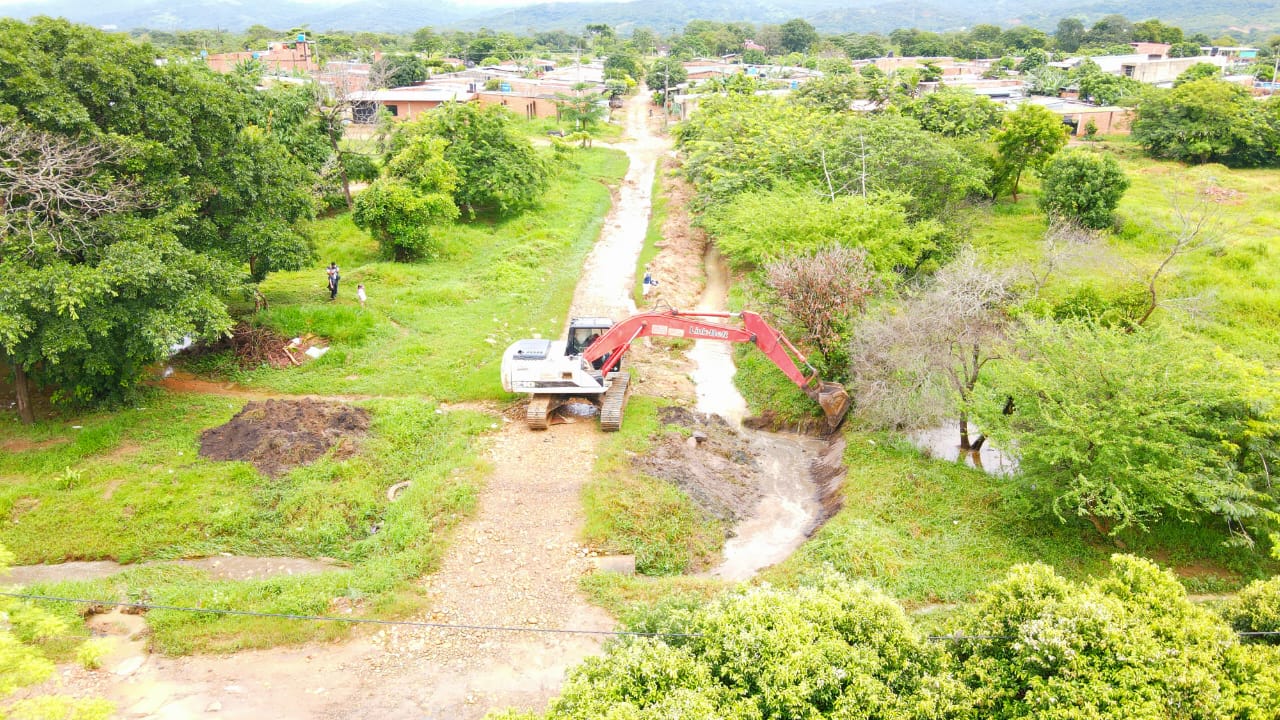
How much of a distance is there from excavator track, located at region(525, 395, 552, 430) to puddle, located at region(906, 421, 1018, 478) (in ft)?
31.6

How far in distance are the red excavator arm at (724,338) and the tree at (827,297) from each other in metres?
0.90

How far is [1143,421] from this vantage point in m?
13.9

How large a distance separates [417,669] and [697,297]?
20.6 m

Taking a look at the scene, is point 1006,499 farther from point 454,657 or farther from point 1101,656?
point 454,657

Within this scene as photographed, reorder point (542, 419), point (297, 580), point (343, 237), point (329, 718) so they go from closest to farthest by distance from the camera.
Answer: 1. point (329, 718)
2. point (297, 580)
3. point (542, 419)
4. point (343, 237)

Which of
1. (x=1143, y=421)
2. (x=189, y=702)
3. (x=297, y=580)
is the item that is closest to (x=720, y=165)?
(x=1143, y=421)

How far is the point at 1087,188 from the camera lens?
29.8 m

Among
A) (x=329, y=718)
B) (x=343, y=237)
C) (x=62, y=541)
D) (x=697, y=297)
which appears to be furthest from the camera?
(x=343, y=237)

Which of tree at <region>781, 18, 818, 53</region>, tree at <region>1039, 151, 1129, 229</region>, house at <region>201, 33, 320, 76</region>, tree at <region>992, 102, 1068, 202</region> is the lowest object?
tree at <region>1039, 151, 1129, 229</region>

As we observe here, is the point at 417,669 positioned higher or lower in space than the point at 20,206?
lower

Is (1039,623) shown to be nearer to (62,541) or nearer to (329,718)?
(329,718)

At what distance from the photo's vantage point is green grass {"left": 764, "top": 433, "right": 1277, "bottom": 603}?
13.7 m

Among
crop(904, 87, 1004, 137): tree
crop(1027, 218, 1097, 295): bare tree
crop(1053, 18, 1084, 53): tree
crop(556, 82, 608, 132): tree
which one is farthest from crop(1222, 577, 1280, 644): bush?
crop(1053, 18, 1084, 53): tree

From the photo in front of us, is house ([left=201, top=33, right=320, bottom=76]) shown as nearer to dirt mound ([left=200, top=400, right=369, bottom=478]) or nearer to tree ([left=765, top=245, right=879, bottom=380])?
dirt mound ([left=200, top=400, right=369, bottom=478])
